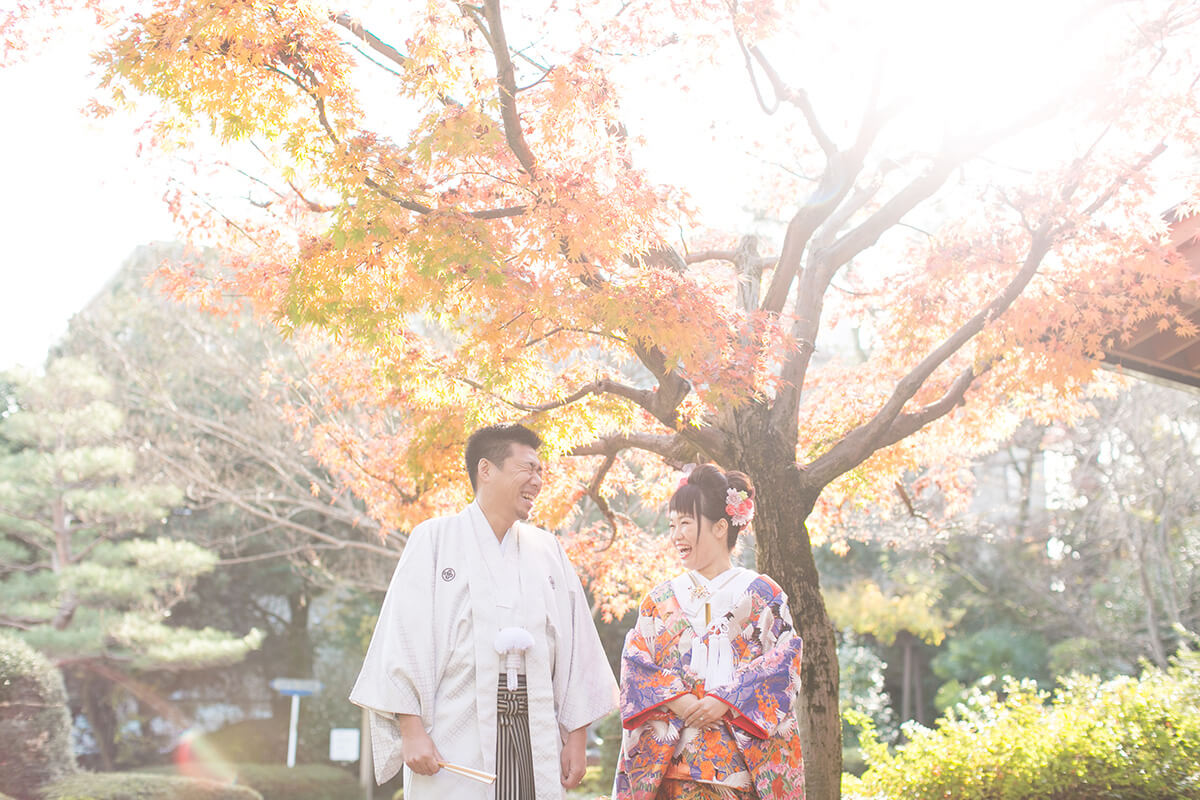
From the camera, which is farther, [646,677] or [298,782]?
[298,782]

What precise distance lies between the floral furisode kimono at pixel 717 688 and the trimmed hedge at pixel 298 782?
1109cm

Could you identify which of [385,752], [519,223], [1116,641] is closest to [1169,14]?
[519,223]

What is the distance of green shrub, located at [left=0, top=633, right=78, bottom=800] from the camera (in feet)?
28.5

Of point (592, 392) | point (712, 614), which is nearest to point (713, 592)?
point (712, 614)

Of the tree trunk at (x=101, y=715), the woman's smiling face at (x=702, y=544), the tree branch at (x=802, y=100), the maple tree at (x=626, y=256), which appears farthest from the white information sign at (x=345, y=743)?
the woman's smiling face at (x=702, y=544)

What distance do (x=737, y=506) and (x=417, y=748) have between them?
46.5 inches

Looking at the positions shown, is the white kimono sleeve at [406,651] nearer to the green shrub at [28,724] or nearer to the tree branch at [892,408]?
the tree branch at [892,408]

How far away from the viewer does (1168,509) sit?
1109cm

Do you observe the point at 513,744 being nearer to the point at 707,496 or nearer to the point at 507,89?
the point at 707,496

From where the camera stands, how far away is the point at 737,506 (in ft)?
10.0

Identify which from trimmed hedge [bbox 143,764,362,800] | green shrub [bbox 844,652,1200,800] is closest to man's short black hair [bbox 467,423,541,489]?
green shrub [bbox 844,652,1200,800]

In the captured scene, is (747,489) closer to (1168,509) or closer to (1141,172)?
(1141,172)

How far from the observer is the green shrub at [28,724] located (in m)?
8.67

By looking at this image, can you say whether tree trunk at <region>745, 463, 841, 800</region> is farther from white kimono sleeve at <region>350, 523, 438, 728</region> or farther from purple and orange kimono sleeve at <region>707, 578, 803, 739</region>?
white kimono sleeve at <region>350, 523, 438, 728</region>
